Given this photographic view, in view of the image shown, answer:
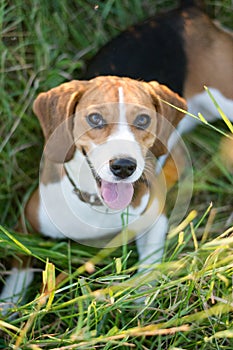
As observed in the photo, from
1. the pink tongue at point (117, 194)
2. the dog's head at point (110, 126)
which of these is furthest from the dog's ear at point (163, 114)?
the pink tongue at point (117, 194)

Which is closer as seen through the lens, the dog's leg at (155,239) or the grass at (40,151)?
the grass at (40,151)

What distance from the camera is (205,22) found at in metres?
4.18

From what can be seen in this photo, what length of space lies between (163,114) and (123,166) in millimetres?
585

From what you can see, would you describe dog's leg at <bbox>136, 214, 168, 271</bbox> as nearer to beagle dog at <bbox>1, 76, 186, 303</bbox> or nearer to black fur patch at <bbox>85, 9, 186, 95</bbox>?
beagle dog at <bbox>1, 76, 186, 303</bbox>

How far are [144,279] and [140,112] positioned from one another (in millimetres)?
874

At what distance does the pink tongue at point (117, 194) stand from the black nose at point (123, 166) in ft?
0.74

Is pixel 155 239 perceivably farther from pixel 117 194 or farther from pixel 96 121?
pixel 96 121

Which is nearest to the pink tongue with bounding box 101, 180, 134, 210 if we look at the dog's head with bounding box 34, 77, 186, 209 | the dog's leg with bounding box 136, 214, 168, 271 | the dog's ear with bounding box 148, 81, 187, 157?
the dog's head with bounding box 34, 77, 186, 209

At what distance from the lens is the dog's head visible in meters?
3.14

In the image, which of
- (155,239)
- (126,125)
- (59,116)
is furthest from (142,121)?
(155,239)

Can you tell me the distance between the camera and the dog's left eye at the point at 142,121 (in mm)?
3275

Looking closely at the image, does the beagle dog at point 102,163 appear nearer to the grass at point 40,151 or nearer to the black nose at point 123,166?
the black nose at point 123,166

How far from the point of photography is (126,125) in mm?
3227

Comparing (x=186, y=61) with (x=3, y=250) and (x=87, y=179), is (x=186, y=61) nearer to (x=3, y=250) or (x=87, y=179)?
(x=87, y=179)
